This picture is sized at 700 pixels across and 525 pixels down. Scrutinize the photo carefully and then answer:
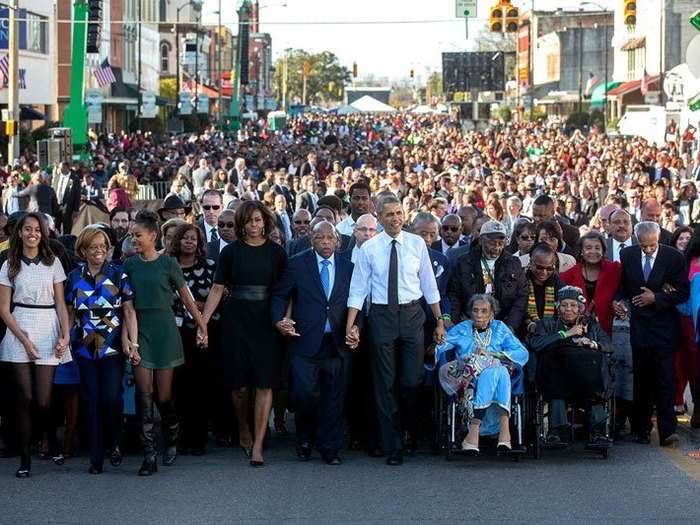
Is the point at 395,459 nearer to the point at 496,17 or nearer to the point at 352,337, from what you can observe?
the point at 352,337

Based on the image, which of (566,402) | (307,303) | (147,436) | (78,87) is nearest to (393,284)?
(307,303)

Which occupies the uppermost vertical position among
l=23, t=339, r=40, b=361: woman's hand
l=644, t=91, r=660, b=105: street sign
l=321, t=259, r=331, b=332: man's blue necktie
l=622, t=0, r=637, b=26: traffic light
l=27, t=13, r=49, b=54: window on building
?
l=27, t=13, r=49, b=54: window on building

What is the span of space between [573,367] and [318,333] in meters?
1.83

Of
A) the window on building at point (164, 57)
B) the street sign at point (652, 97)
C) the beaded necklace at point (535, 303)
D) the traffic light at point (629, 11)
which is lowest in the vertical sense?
the beaded necklace at point (535, 303)

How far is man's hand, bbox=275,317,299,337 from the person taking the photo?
10750mm

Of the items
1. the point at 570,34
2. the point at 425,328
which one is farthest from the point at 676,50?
the point at 425,328

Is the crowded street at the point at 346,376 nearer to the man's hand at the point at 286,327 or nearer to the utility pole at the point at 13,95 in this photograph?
the man's hand at the point at 286,327

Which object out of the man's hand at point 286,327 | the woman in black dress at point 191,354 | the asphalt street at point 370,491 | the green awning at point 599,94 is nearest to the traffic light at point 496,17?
the woman in black dress at point 191,354

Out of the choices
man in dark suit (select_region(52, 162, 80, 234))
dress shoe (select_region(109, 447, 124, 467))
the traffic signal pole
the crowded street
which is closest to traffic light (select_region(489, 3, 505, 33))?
man in dark suit (select_region(52, 162, 80, 234))

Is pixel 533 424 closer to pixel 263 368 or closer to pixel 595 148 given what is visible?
pixel 263 368

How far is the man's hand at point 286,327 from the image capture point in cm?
1075

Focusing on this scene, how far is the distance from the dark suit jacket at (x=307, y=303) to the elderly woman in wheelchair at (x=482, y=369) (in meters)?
0.83

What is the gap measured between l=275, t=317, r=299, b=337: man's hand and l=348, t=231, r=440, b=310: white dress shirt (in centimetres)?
45

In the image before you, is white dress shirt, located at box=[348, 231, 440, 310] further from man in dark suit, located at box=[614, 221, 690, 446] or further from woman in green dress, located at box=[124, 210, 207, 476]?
man in dark suit, located at box=[614, 221, 690, 446]
